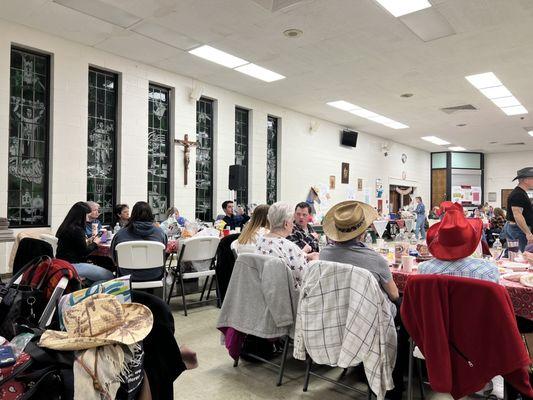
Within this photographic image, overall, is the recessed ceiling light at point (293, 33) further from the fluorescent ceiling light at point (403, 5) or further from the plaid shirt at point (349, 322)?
the plaid shirt at point (349, 322)

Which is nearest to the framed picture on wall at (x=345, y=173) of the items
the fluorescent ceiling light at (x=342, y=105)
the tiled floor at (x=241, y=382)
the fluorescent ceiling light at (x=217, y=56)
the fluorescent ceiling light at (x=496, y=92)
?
the fluorescent ceiling light at (x=342, y=105)

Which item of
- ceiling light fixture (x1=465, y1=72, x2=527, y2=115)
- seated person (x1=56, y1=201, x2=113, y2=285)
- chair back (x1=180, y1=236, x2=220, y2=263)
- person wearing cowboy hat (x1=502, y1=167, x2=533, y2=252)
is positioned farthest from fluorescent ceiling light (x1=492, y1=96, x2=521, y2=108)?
seated person (x1=56, y1=201, x2=113, y2=285)

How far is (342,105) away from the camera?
10.2m

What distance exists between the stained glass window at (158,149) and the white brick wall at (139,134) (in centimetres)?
20

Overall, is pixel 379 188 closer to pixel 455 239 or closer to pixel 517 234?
pixel 517 234

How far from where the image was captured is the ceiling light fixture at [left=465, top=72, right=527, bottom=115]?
7.86m

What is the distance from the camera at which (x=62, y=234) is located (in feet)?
13.3

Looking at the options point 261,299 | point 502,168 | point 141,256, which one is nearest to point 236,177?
point 141,256

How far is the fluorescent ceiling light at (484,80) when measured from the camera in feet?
25.4

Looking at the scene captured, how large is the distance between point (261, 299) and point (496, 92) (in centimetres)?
817

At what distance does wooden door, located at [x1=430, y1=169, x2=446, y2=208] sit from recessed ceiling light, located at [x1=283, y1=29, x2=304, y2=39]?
43.9ft

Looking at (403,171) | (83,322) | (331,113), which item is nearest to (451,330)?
(83,322)

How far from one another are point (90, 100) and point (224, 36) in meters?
2.50

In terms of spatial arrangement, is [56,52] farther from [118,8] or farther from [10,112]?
[118,8]
